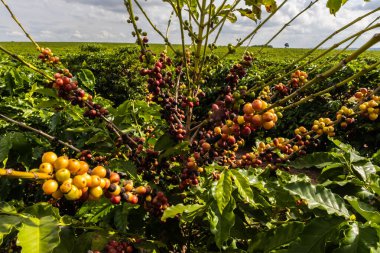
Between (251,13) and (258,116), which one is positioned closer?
(258,116)

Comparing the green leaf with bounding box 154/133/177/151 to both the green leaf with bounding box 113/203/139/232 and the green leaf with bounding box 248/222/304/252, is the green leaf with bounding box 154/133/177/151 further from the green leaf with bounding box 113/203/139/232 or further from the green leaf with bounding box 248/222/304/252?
the green leaf with bounding box 248/222/304/252

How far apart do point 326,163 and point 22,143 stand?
2.20 meters

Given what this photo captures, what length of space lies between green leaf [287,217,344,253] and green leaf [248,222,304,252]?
54 mm

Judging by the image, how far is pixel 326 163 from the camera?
78.1 inches

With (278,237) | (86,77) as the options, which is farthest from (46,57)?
(278,237)

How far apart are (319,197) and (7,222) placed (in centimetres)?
145

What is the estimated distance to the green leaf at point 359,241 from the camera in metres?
1.22

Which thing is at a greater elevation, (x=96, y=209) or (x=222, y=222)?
(x=222, y=222)

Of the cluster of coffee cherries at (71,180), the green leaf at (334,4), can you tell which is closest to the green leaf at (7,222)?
the cluster of coffee cherries at (71,180)

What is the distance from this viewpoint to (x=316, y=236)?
1.32 metres

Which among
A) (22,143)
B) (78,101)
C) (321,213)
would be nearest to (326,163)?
(321,213)

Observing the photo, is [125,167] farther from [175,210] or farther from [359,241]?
[359,241]

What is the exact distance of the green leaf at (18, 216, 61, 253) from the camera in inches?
47.1

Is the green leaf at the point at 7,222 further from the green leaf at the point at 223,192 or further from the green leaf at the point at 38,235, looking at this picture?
the green leaf at the point at 223,192
